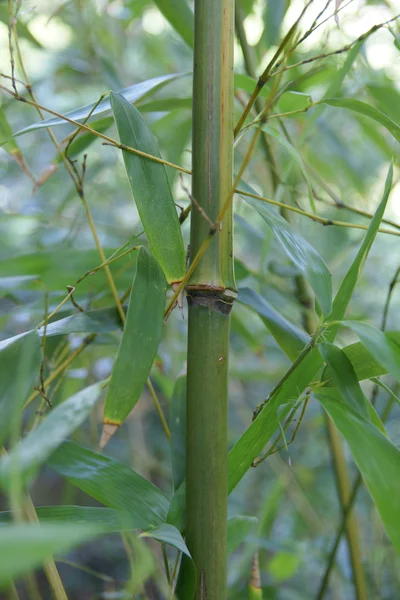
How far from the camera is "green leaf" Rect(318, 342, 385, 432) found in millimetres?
301

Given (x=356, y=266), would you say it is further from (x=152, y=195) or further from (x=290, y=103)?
(x=290, y=103)

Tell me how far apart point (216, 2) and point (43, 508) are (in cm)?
30

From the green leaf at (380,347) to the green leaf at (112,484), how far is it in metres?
0.16

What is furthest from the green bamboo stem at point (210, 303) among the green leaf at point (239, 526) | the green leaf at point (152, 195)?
the green leaf at point (239, 526)

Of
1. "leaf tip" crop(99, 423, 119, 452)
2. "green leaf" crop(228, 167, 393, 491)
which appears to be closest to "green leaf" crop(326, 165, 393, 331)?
"green leaf" crop(228, 167, 393, 491)

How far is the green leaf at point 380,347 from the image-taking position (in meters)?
0.25

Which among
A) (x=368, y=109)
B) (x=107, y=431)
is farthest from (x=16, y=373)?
(x=368, y=109)

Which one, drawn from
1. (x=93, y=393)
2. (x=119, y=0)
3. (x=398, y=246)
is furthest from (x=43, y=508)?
(x=398, y=246)

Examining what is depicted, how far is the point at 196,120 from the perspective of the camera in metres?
0.32

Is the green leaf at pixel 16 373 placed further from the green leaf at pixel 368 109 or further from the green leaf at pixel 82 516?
the green leaf at pixel 368 109

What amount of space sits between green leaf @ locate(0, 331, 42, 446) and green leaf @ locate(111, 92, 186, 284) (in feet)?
0.27

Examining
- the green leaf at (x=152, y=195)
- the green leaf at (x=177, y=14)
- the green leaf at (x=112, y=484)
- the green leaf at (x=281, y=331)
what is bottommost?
the green leaf at (x=112, y=484)

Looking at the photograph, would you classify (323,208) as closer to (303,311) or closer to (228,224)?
(303,311)

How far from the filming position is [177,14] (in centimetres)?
48
